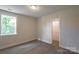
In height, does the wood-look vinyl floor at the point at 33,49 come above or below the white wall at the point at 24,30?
below

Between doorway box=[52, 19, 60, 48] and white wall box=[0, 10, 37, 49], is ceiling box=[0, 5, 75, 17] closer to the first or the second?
white wall box=[0, 10, 37, 49]

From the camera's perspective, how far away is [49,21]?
1.17m

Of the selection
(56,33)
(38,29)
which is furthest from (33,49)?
A: (56,33)

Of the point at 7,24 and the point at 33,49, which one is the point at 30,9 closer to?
the point at 7,24

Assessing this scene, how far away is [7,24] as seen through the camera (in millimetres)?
1060

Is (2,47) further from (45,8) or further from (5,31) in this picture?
(45,8)

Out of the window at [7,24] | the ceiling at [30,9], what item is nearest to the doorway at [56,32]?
the ceiling at [30,9]

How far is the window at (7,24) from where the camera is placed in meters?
1.04

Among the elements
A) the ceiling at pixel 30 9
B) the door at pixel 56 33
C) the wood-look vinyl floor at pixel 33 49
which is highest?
the ceiling at pixel 30 9

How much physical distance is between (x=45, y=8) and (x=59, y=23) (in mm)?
288

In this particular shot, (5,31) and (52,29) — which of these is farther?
(52,29)

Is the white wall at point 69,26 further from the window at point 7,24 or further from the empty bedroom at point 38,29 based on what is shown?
the window at point 7,24
